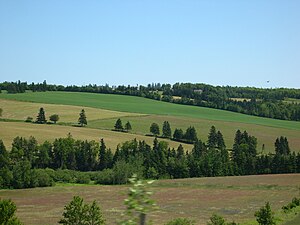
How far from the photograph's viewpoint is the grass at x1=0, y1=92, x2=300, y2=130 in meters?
147

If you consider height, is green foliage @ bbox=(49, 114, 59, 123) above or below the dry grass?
below

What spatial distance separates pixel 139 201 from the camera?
18.3 ft

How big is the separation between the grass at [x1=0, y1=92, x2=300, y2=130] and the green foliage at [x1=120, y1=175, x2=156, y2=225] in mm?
135644

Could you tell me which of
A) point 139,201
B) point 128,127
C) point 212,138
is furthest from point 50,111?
point 139,201

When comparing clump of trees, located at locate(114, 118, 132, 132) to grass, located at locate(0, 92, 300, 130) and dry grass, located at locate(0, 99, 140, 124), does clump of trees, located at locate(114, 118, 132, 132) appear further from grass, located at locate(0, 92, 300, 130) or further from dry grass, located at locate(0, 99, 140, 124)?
grass, located at locate(0, 92, 300, 130)

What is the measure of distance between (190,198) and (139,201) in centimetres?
6335

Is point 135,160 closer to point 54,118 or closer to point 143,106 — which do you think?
point 54,118

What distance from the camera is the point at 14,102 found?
14625 centimetres

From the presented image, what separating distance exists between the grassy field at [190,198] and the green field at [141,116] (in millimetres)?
32745


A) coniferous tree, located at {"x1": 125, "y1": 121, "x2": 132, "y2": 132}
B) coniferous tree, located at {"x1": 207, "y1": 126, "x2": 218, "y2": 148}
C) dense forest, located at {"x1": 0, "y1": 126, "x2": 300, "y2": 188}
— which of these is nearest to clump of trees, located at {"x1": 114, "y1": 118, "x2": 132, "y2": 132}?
coniferous tree, located at {"x1": 125, "y1": 121, "x2": 132, "y2": 132}

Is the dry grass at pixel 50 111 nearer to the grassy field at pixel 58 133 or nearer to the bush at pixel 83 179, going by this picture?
the grassy field at pixel 58 133

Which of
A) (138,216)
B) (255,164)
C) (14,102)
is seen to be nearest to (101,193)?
(255,164)

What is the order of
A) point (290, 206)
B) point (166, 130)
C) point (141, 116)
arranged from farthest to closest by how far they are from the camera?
1. point (141, 116)
2. point (166, 130)
3. point (290, 206)

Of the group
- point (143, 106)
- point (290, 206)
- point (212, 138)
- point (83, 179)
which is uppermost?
point (143, 106)
